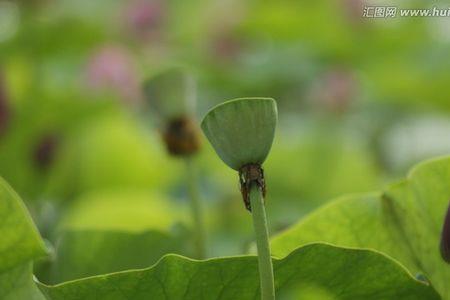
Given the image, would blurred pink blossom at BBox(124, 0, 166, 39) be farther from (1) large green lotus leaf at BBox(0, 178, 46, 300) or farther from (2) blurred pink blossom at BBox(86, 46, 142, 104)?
(1) large green lotus leaf at BBox(0, 178, 46, 300)

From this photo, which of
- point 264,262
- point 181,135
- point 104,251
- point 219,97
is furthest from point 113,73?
point 264,262

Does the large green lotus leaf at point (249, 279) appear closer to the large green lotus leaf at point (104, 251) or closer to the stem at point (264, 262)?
the stem at point (264, 262)

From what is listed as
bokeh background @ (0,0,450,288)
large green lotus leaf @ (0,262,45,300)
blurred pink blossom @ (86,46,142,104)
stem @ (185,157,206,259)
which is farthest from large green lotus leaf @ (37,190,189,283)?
blurred pink blossom @ (86,46,142,104)

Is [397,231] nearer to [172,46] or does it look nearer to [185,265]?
[185,265]

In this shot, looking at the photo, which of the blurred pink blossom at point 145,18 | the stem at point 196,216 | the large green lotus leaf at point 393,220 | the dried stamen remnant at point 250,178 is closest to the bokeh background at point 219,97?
the blurred pink blossom at point 145,18

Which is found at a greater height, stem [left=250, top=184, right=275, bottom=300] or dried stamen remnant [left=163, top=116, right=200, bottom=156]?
stem [left=250, top=184, right=275, bottom=300]

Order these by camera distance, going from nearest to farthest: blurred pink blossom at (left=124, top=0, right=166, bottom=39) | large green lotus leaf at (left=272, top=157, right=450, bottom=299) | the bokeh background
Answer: large green lotus leaf at (left=272, top=157, right=450, bottom=299)
the bokeh background
blurred pink blossom at (left=124, top=0, right=166, bottom=39)
